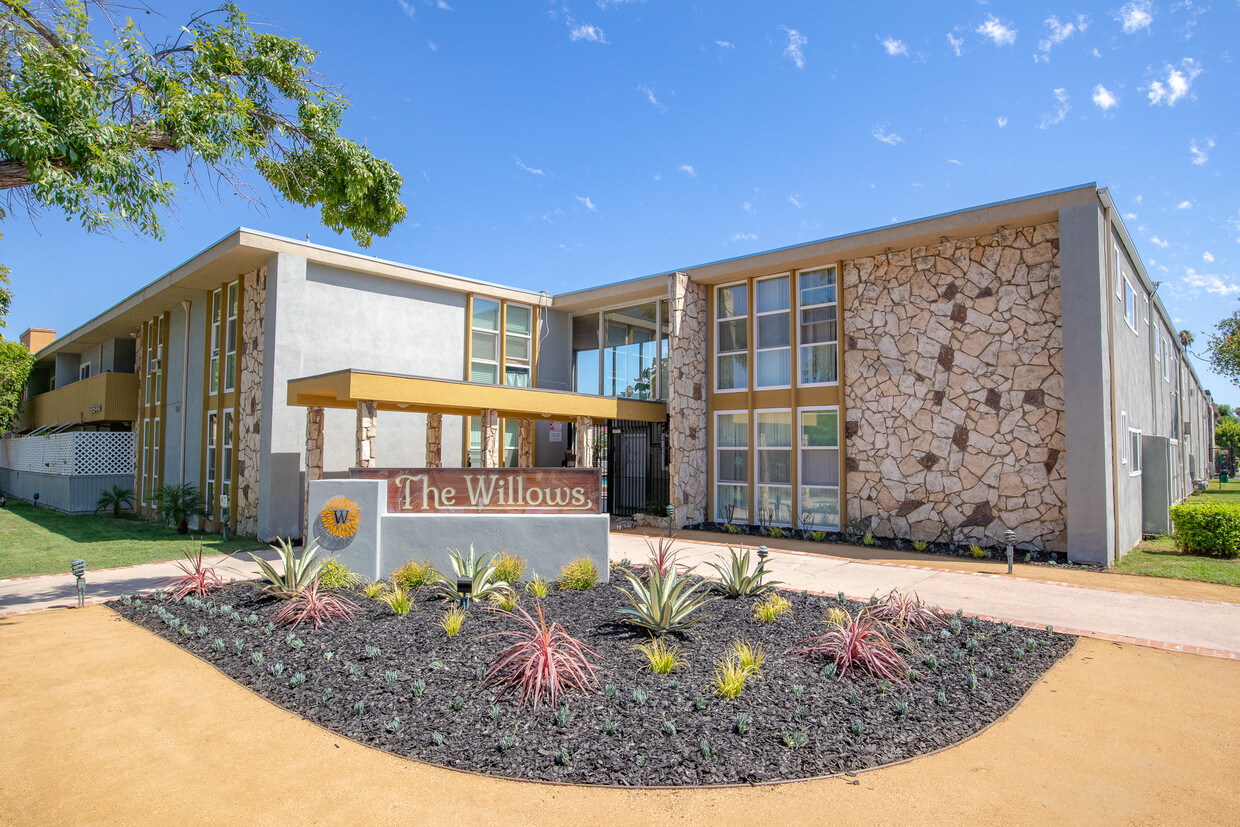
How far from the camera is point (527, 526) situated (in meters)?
8.27

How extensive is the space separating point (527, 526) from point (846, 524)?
7.22 m

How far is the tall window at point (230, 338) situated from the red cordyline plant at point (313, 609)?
31.0 feet

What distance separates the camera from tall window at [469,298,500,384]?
1598 centimetres

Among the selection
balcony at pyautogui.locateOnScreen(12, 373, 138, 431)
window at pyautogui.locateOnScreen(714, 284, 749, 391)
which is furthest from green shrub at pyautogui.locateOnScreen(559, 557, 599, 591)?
balcony at pyautogui.locateOnScreen(12, 373, 138, 431)

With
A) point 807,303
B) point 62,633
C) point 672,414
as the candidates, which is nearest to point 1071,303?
point 807,303

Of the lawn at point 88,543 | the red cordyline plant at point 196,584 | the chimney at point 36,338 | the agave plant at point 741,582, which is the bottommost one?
the lawn at point 88,543

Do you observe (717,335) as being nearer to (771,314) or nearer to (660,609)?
(771,314)

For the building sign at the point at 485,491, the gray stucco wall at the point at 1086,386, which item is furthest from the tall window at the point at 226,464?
the gray stucco wall at the point at 1086,386

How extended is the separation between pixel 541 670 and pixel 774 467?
33.6ft

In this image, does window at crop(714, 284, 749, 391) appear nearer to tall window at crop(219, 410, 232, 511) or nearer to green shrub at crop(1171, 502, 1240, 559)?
green shrub at crop(1171, 502, 1240, 559)

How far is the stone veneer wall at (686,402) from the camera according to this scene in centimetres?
1422

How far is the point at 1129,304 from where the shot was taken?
1254 centimetres

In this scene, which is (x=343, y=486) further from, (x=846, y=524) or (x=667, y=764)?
(x=846, y=524)

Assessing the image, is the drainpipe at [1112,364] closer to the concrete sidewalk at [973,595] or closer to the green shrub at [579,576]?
the concrete sidewalk at [973,595]
